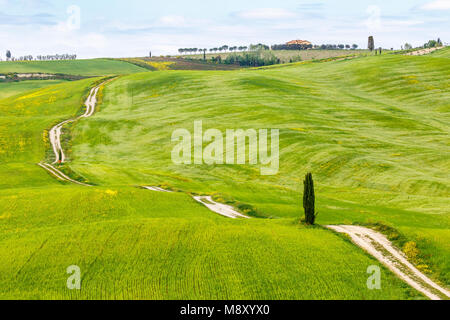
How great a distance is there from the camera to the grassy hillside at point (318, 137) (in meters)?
62.1

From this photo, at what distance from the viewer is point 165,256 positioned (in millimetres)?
33469

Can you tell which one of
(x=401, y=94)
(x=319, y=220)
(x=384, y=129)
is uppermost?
(x=401, y=94)

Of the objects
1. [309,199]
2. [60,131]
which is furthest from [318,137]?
[60,131]

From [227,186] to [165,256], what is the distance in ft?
138

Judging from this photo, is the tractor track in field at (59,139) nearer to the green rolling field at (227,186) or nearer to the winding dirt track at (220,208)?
the green rolling field at (227,186)

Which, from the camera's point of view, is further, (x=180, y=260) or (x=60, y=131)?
(x=60, y=131)

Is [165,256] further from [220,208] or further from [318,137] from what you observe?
[318,137]

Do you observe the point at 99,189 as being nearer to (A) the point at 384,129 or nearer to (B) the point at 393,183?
(B) the point at 393,183

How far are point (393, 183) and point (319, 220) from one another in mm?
28358

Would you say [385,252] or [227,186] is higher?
[385,252]

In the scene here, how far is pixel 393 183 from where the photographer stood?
7325 cm

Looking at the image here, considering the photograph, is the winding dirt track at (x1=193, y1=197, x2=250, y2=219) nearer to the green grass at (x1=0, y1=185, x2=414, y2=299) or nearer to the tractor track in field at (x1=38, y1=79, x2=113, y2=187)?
the green grass at (x1=0, y1=185, x2=414, y2=299)

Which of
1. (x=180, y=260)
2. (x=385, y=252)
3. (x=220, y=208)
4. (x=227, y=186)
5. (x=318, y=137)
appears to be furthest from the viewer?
(x=318, y=137)
